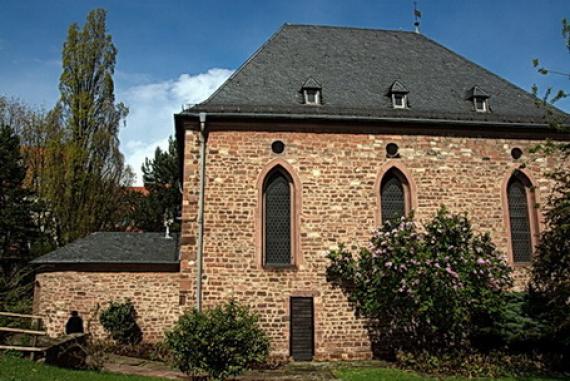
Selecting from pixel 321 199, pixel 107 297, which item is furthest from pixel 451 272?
pixel 107 297

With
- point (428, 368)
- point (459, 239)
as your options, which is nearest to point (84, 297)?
point (428, 368)

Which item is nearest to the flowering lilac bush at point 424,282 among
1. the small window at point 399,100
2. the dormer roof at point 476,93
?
the small window at point 399,100

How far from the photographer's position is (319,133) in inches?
513

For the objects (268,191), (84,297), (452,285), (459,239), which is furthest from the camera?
(84,297)

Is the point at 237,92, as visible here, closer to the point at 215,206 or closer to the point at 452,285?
the point at 215,206

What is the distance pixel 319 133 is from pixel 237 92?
8.62 feet

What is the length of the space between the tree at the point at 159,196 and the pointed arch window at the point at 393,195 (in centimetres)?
1910

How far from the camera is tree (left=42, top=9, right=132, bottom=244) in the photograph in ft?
75.3

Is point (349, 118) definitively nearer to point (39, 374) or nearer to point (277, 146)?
point (277, 146)

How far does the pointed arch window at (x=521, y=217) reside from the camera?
13.5 meters

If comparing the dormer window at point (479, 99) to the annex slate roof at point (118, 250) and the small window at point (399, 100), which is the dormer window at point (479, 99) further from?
the annex slate roof at point (118, 250)

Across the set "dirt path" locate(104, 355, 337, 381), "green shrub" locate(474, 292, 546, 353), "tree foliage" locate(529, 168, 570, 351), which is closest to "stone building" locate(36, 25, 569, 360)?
"dirt path" locate(104, 355, 337, 381)

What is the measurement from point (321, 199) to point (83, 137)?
1583cm

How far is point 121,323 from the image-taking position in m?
13.5
